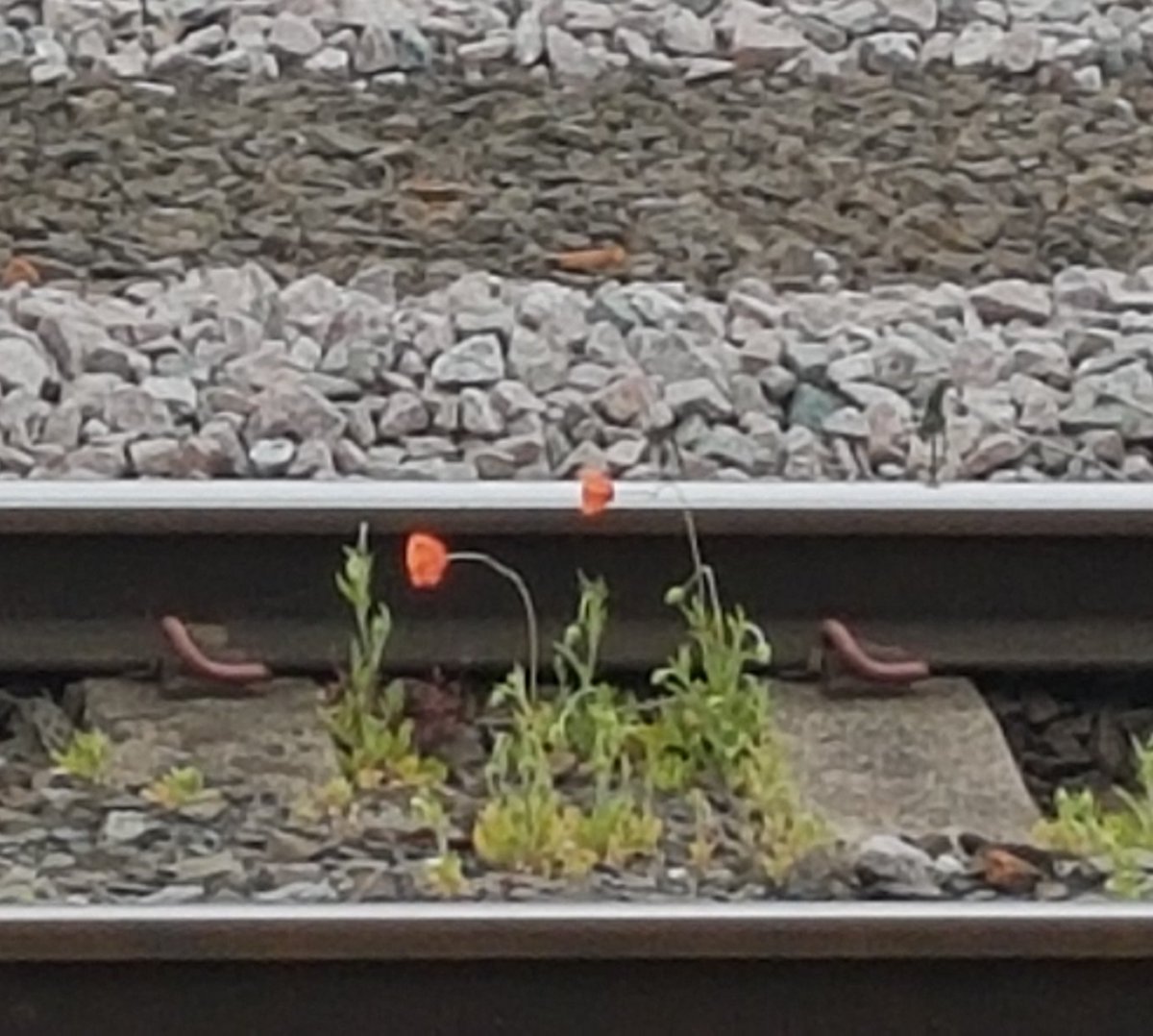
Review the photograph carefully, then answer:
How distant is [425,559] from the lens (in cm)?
366

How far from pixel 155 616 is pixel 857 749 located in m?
0.84

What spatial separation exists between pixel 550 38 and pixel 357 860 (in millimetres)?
2501

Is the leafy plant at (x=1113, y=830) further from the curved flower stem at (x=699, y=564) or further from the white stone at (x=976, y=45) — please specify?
the white stone at (x=976, y=45)

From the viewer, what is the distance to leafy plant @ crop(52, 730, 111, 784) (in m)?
3.64

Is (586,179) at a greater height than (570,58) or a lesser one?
lesser

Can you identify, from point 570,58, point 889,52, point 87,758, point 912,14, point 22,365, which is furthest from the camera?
point 912,14

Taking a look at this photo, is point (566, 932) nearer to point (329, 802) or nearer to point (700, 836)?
point (700, 836)

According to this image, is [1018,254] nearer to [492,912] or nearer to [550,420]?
[550,420]

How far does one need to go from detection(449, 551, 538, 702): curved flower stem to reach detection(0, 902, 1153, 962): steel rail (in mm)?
630

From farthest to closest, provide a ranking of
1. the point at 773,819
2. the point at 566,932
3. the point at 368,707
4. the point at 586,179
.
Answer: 1. the point at 586,179
2. the point at 368,707
3. the point at 773,819
4. the point at 566,932

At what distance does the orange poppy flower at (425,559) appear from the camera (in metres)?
3.66

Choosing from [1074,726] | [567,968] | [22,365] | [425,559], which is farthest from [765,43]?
[567,968]

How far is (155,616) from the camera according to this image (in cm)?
381

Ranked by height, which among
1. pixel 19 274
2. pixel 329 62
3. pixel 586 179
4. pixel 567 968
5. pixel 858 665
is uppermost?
pixel 329 62
